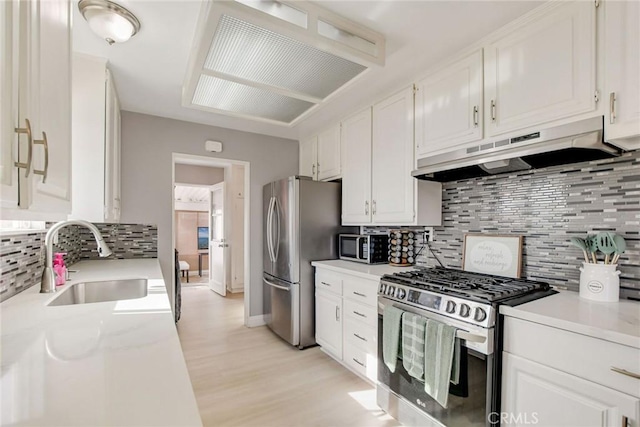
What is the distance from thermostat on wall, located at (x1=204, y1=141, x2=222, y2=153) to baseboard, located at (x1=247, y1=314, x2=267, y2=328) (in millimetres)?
2065

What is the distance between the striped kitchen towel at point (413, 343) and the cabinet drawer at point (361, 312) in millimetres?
475

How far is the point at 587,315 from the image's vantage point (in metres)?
1.28

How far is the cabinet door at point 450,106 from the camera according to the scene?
1.92 metres

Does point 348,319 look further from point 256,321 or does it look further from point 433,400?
point 256,321

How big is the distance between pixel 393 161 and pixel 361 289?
1087mm

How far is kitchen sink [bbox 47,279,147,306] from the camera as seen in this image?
1773 millimetres

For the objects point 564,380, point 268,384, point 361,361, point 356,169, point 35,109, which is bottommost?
point 268,384

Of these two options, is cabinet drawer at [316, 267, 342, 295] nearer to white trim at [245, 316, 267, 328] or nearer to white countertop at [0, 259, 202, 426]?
white trim at [245, 316, 267, 328]

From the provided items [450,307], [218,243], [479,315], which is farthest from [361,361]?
[218,243]

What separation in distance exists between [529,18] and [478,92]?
419mm

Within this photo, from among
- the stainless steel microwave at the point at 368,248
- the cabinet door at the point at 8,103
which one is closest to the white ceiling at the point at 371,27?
the cabinet door at the point at 8,103

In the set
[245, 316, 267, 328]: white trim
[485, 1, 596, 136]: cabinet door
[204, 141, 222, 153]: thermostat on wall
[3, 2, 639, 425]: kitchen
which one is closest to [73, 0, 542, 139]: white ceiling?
[3, 2, 639, 425]: kitchen

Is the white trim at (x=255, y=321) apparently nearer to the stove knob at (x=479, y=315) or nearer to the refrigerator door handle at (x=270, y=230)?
the refrigerator door handle at (x=270, y=230)

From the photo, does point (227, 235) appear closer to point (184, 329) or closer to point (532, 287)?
point (184, 329)
